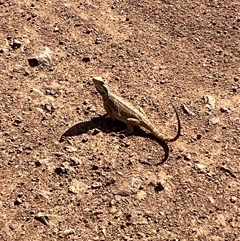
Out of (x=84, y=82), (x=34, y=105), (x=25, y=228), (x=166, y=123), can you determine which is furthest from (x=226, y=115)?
(x=25, y=228)

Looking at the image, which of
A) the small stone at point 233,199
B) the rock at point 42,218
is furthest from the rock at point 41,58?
the small stone at point 233,199

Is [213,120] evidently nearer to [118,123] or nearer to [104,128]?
[118,123]

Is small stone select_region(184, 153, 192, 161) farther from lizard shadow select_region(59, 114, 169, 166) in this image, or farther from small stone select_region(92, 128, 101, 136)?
small stone select_region(92, 128, 101, 136)

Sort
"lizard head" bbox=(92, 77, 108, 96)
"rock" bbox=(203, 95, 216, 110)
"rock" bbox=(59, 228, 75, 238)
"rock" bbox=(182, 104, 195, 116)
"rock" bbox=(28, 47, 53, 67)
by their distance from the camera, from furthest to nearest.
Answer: "rock" bbox=(28, 47, 53, 67) → "rock" bbox=(203, 95, 216, 110) → "rock" bbox=(182, 104, 195, 116) → "lizard head" bbox=(92, 77, 108, 96) → "rock" bbox=(59, 228, 75, 238)

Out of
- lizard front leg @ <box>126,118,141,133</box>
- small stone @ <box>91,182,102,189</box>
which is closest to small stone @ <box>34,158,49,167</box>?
small stone @ <box>91,182,102,189</box>

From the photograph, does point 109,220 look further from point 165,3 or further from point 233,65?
point 165,3

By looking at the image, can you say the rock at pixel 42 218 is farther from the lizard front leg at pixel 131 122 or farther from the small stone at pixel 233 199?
the small stone at pixel 233 199
